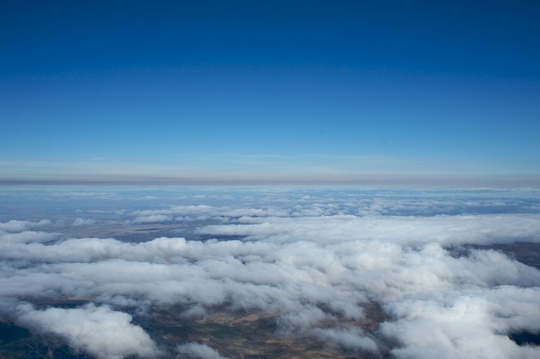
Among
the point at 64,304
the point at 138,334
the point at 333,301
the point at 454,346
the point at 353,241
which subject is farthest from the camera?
the point at 353,241

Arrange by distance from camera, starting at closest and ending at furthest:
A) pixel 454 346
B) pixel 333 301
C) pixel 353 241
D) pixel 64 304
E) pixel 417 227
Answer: pixel 454 346
pixel 64 304
pixel 333 301
pixel 353 241
pixel 417 227

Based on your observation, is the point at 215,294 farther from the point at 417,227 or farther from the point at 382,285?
the point at 417,227

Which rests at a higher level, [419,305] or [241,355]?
[419,305]

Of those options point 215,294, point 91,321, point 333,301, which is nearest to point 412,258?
point 333,301

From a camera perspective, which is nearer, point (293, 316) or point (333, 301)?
point (293, 316)

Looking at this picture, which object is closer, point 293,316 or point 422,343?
point 422,343

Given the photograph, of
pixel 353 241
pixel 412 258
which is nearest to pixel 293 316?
pixel 412 258

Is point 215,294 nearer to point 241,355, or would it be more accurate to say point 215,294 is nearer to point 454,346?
point 241,355

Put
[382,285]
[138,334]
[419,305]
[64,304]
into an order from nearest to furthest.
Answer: [138,334] < [419,305] < [64,304] < [382,285]

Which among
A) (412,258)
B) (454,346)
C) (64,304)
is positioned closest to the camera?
(454,346)
